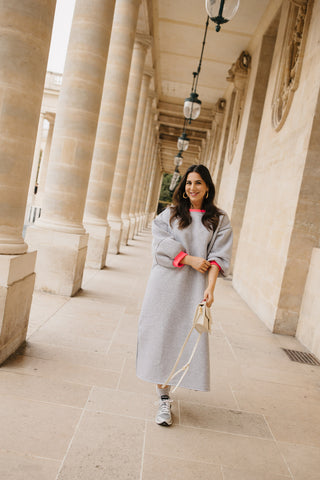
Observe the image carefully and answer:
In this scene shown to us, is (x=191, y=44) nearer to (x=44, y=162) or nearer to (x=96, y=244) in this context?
(x=96, y=244)

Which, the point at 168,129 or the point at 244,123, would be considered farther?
the point at 168,129

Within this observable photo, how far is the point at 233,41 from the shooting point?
12.9 m

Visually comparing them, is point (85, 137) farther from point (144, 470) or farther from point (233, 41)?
point (233, 41)

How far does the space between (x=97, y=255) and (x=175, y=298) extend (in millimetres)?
5960

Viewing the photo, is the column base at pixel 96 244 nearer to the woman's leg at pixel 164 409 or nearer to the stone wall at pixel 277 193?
the stone wall at pixel 277 193

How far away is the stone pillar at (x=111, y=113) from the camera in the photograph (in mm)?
9070

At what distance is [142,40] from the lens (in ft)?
40.0

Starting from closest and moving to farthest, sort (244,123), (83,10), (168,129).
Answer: (83,10) < (244,123) < (168,129)

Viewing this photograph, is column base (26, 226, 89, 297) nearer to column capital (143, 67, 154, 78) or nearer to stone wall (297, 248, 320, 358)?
stone wall (297, 248, 320, 358)

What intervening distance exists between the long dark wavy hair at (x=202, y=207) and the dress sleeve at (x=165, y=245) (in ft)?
0.27

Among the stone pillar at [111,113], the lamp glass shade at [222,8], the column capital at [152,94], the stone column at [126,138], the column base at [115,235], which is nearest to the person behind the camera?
the lamp glass shade at [222,8]

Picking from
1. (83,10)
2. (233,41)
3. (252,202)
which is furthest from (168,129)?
(83,10)

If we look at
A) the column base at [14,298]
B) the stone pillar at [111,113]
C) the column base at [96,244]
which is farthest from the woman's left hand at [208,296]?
the stone pillar at [111,113]

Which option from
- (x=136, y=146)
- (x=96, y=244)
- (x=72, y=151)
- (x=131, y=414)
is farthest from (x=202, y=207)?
(x=136, y=146)
